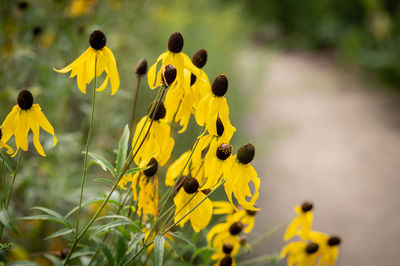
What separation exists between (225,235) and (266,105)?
3.75 metres

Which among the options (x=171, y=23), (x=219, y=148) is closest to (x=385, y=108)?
(x=171, y=23)

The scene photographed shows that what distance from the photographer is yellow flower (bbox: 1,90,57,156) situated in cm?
71

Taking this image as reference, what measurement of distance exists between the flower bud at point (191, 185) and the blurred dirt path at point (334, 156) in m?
1.66

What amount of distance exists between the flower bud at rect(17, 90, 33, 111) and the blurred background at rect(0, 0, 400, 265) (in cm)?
48

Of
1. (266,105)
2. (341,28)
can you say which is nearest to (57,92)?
(266,105)

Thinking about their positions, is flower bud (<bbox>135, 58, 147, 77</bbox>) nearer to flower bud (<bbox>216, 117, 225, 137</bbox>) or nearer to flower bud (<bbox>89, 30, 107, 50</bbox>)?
flower bud (<bbox>89, 30, 107, 50</bbox>)

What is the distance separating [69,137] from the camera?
1380 mm

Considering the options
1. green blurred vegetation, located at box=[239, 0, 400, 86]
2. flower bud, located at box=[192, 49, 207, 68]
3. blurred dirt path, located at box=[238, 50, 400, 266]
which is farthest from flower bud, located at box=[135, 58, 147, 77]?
green blurred vegetation, located at box=[239, 0, 400, 86]

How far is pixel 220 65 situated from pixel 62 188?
6.00 feet

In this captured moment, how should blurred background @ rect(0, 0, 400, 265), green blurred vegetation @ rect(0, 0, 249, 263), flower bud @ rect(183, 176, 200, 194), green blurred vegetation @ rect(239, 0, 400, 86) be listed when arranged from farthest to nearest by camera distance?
1. green blurred vegetation @ rect(239, 0, 400, 86)
2. blurred background @ rect(0, 0, 400, 265)
3. green blurred vegetation @ rect(0, 0, 249, 263)
4. flower bud @ rect(183, 176, 200, 194)

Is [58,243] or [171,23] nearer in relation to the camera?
[58,243]

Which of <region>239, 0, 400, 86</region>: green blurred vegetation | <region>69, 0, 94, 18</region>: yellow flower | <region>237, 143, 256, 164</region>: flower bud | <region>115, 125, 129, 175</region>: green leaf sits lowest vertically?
<region>115, 125, 129, 175</region>: green leaf

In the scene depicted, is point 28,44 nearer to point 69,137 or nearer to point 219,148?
point 69,137

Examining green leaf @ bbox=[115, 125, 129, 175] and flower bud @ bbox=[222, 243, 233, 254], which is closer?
green leaf @ bbox=[115, 125, 129, 175]
